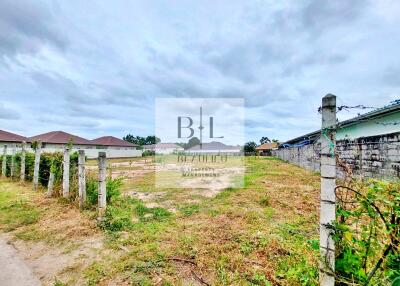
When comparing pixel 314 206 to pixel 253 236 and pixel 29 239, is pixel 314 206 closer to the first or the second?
pixel 253 236

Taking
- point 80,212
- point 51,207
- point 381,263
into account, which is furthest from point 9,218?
point 381,263

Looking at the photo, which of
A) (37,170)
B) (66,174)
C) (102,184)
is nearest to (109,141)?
(37,170)

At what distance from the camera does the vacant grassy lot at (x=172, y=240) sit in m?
2.72

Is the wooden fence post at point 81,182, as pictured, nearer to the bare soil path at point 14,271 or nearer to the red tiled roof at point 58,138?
the bare soil path at point 14,271

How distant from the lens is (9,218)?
4.98 metres

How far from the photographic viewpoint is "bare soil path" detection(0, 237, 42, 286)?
2709 millimetres

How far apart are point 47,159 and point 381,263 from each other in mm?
8848

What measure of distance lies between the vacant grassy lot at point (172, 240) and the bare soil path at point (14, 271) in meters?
0.11

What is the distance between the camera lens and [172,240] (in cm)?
370

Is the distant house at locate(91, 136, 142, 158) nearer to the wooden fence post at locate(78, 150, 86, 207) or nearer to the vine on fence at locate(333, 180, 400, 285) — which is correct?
the wooden fence post at locate(78, 150, 86, 207)

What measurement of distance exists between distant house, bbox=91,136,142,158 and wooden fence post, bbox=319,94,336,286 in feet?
114

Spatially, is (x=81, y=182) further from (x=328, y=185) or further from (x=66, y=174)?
(x=328, y=185)

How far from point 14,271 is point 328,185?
371 cm

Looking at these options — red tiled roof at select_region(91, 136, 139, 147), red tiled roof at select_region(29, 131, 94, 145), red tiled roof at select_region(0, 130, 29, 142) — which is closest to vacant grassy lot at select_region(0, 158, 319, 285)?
red tiled roof at select_region(0, 130, 29, 142)
